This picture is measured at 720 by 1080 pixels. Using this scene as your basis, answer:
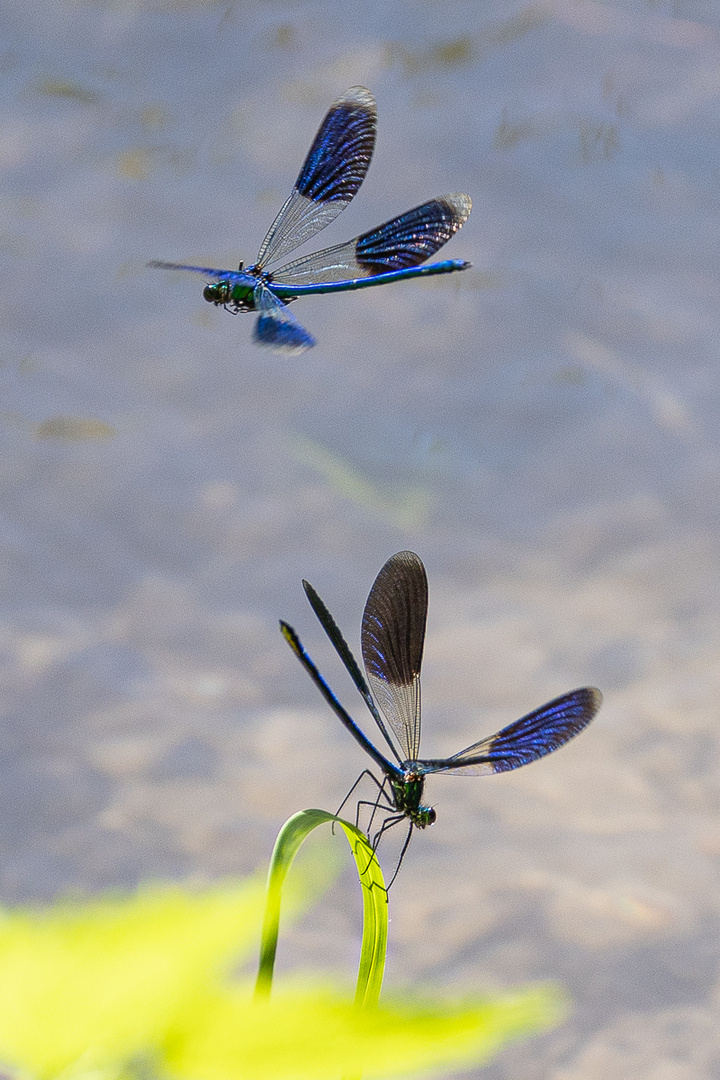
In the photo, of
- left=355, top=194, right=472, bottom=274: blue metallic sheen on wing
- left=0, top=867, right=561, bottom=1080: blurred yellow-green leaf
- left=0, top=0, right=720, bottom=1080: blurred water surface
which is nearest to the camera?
left=0, top=867, right=561, bottom=1080: blurred yellow-green leaf

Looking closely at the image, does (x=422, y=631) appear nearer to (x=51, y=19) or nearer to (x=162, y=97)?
(x=162, y=97)

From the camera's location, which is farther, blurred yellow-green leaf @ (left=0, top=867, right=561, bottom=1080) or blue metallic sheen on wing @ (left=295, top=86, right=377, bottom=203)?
blue metallic sheen on wing @ (left=295, top=86, right=377, bottom=203)

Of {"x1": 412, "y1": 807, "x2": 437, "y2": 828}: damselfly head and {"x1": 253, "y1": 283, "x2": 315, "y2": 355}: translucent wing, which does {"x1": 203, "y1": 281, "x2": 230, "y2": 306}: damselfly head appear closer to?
{"x1": 253, "y1": 283, "x2": 315, "y2": 355}: translucent wing

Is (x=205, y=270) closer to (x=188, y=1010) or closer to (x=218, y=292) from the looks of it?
(x=218, y=292)

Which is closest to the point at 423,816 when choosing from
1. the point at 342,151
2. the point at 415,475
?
the point at 342,151

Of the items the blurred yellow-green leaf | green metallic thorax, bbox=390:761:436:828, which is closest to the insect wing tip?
the blurred yellow-green leaf

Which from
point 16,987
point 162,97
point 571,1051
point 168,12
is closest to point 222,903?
point 16,987

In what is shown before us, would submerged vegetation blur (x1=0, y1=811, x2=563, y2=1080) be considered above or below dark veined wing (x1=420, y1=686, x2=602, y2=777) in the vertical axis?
below
